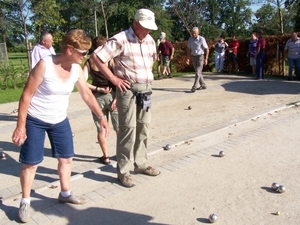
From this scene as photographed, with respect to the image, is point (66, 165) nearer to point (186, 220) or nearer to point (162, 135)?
point (186, 220)

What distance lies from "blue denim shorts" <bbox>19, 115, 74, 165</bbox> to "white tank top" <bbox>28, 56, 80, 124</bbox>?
72 mm

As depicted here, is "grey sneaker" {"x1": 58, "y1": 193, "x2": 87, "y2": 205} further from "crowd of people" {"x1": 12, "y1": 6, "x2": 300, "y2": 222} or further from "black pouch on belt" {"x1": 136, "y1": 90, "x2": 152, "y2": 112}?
"black pouch on belt" {"x1": 136, "y1": 90, "x2": 152, "y2": 112}

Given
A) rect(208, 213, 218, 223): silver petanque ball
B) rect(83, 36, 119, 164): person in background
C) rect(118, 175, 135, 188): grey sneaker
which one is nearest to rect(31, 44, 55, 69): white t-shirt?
rect(83, 36, 119, 164): person in background

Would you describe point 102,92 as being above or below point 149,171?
above

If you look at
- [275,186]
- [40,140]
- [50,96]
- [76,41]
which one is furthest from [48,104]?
[275,186]

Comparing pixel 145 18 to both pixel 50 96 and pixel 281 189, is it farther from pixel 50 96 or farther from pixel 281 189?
pixel 281 189

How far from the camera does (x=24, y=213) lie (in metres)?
3.39

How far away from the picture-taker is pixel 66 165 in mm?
3666

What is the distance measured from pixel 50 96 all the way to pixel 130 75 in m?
1.07

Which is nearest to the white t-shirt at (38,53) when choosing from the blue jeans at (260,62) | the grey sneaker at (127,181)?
the grey sneaker at (127,181)

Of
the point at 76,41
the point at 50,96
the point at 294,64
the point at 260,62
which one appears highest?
the point at 76,41

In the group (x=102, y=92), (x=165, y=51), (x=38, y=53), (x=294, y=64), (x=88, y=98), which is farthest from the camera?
(x=165, y=51)

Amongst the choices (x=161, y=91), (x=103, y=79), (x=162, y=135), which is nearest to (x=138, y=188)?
(x=103, y=79)

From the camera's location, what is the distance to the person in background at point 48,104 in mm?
3100
